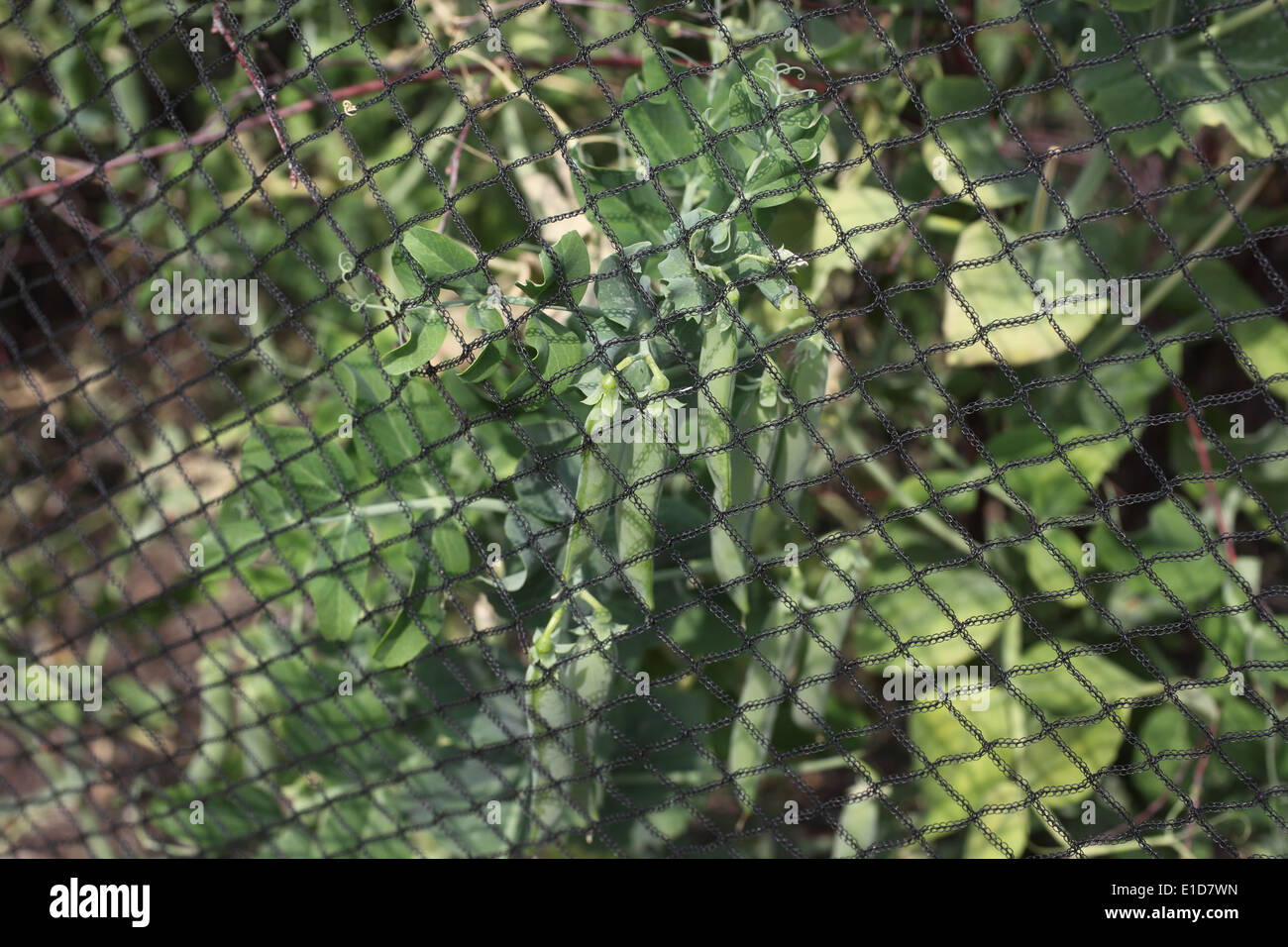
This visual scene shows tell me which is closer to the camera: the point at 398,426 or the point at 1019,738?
the point at 398,426

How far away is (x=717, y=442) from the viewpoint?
0.81m

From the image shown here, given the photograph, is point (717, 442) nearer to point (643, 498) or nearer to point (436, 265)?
point (643, 498)

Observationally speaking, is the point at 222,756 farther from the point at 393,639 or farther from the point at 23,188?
the point at 23,188

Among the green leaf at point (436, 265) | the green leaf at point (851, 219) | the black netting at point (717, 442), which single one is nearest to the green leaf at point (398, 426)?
the black netting at point (717, 442)

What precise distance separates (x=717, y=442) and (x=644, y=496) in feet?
0.26

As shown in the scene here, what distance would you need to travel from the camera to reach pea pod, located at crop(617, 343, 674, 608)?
779 mm

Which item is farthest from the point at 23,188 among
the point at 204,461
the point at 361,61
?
the point at 361,61

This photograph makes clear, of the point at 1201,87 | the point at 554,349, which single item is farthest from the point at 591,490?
the point at 1201,87

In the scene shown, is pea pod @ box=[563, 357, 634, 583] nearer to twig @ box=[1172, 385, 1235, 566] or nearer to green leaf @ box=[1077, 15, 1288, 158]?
green leaf @ box=[1077, 15, 1288, 158]

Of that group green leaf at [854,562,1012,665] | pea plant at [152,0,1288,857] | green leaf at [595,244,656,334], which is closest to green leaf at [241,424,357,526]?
pea plant at [152,0,1288,857]

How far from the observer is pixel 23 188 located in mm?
1458

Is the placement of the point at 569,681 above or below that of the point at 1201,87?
below

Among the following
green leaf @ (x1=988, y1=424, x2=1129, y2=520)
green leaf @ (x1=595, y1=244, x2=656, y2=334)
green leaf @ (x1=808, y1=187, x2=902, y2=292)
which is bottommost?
green leaf @ (x1=988, y1=424, x2=1129, y2=520)
